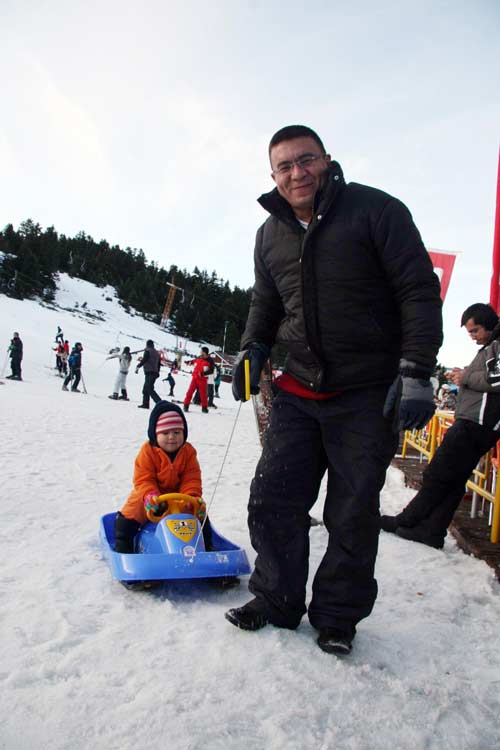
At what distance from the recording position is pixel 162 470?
140 inches

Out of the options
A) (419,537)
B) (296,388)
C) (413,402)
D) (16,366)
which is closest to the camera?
(413,402)

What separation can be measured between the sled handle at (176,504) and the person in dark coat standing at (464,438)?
1779 millimetres

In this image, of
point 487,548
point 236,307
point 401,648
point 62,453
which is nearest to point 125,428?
point 62,453

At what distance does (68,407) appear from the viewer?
43.2 ft

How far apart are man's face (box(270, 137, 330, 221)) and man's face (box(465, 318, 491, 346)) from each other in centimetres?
200

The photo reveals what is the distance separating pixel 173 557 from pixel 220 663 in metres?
0.82

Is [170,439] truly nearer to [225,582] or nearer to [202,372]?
[225,582]

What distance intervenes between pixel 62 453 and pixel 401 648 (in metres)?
5.52

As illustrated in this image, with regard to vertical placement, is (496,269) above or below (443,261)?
below

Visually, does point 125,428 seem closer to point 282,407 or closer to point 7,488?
point 7,488

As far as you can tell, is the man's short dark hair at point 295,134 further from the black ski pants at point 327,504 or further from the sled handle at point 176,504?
the sled handle at point 176,504

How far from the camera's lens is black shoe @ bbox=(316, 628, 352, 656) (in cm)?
226

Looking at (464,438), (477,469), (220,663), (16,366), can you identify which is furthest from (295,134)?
(16,366)

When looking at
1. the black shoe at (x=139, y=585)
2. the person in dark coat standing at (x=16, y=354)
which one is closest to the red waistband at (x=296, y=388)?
the black shoe at (x=139, y=585)
